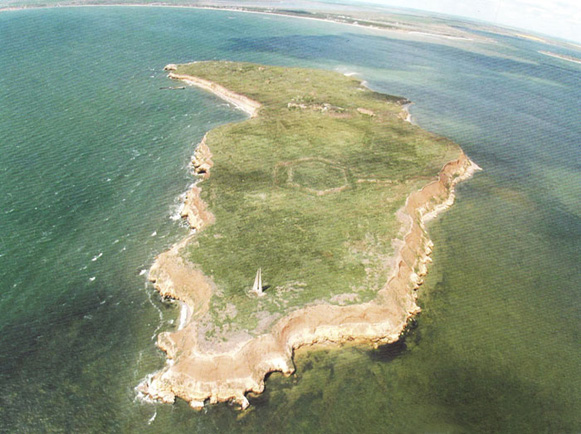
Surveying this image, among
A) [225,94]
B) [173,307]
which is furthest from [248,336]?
[225,94]

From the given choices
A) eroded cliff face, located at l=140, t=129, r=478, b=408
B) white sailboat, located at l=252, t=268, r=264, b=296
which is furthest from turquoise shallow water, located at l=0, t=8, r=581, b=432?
white sailboat, located at l=252, t=268, r=264, b=296

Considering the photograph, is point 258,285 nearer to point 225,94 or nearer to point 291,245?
point 291,245

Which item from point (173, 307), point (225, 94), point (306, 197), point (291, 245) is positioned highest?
point (291, 245)

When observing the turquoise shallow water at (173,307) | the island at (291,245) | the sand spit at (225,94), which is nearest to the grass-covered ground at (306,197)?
the island at (291,245)

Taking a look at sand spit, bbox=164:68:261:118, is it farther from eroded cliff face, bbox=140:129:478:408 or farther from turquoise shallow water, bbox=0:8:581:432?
eroded cliff face, bbox=140:129:478:408

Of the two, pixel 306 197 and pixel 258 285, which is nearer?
pixel 258 285
